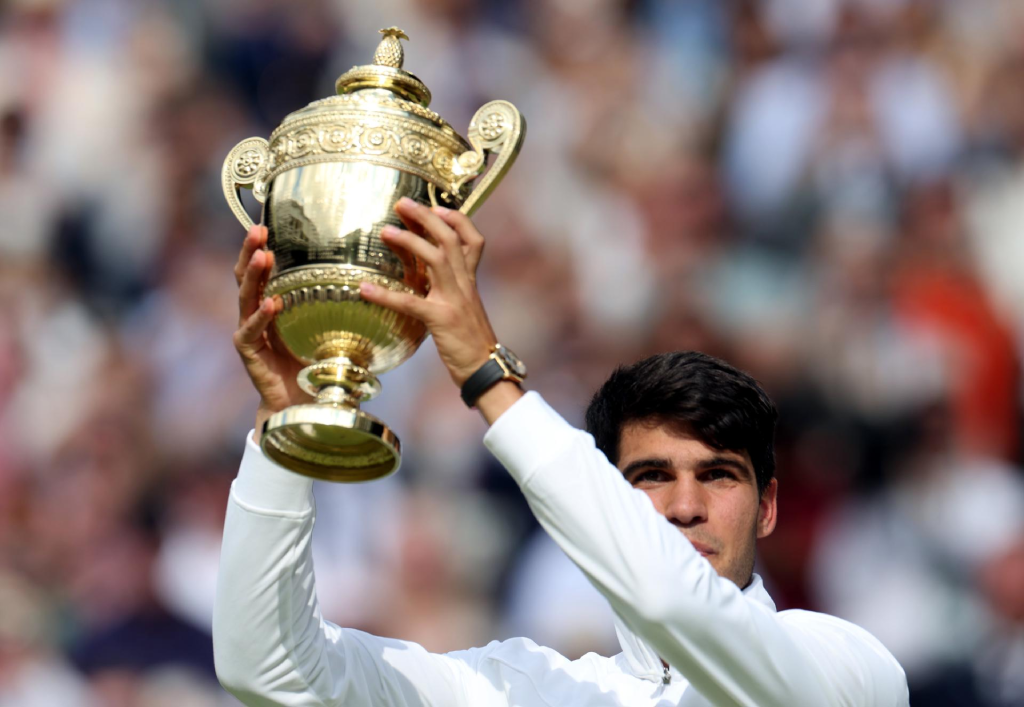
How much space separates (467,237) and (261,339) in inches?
22.1

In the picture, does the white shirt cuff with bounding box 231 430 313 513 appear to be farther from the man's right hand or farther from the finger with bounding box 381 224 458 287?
the finger with bounding box 381 224 458 287

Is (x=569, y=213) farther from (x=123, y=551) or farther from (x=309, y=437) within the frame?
(x=309, y=437)

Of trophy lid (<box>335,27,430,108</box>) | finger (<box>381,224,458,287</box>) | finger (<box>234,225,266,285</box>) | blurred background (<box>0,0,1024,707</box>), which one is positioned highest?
blurred background (<box>0,0,1024,707</box>)

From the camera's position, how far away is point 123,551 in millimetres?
6543

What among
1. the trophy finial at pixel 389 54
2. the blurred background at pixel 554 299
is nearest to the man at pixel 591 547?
the trophy finial at pixel 389 54

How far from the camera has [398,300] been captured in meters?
2.51

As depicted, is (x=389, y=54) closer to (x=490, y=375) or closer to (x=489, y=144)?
(x=489, y=144)

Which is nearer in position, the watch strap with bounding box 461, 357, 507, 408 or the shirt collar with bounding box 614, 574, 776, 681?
the watch strap with bounding box 461, 357, 507, 408

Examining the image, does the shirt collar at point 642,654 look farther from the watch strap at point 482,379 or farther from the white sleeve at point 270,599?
the watch strap at point 482,379

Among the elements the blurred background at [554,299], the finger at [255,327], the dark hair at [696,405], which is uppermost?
the blurred background at [554,299]

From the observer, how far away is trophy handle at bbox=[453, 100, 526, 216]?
2.73 metres

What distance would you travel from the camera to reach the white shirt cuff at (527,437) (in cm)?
241

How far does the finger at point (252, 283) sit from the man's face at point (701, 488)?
37.6 inches

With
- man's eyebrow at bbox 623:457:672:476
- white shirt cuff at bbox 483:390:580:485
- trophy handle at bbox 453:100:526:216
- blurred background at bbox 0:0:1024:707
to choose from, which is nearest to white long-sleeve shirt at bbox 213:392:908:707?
white shirt cuff at bbox 483:390:580:485
